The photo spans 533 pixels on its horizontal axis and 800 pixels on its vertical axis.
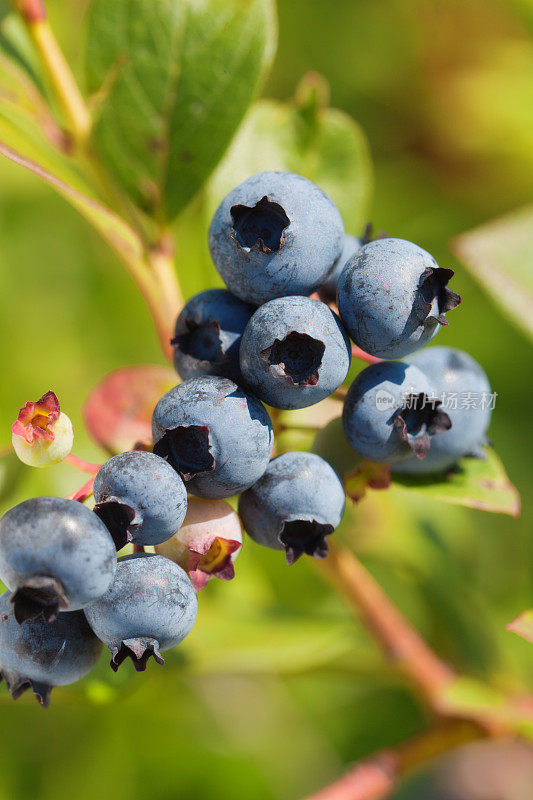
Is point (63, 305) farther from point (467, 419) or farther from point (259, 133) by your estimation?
point (467, 419)

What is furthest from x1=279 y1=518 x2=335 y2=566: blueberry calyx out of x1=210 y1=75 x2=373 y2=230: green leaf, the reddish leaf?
x1=210 y1=75 x2=373 y2=230: green leaf

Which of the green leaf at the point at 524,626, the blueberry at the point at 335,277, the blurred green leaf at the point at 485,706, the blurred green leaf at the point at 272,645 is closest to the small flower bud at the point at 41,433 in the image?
the blueberry at the point at 335,277

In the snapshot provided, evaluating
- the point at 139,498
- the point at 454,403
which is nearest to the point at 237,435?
the point at 139,498

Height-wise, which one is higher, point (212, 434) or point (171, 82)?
point (171, 82)

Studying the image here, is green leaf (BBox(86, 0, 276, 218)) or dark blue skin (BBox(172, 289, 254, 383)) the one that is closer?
dark blue skin (BBox(172, 289, 254, 383))

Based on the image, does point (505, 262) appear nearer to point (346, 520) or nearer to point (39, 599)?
point (346, 520)

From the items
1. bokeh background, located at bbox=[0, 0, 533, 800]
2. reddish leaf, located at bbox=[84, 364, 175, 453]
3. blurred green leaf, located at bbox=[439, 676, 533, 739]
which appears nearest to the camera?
reddish leaf, located at bbox=[84, 364, 175, 453]

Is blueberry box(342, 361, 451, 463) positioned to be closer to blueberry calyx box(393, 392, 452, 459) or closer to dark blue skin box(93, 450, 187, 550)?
blueberry calyx box(393, 392, 452, 459)
